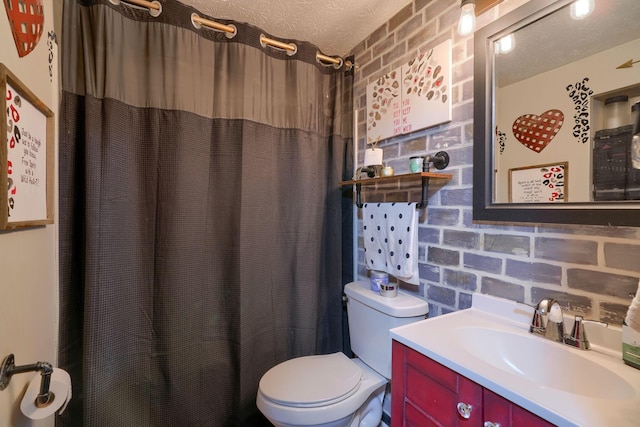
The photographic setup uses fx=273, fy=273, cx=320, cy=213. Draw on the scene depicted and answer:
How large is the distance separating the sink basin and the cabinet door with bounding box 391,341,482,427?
13 cm

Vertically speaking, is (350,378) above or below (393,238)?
below

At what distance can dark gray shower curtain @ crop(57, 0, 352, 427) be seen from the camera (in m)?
1.13

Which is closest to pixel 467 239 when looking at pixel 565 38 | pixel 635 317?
pixel 635 317

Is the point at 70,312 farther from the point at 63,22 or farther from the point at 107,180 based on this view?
the point at 63,22

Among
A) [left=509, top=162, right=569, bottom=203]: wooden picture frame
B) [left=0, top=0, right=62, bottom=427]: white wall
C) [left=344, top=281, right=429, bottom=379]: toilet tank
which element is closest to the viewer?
[left=0, top=0, right=62, bottom=427]: white wall

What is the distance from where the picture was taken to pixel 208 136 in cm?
138

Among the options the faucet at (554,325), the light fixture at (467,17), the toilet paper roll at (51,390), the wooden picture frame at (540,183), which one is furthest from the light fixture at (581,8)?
the toilet paper roll at (51,390)

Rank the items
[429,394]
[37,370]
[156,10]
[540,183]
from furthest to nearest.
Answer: [156,10] < [540,183] < [429,394] < [37,370]

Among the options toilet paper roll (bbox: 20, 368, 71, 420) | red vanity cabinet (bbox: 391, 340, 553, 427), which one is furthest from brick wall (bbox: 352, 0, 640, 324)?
toilet paper roll (bbox: 20, 368, 71, 420)

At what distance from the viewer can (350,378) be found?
4.05 feet

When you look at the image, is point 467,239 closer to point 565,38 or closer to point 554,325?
→ point 554,325

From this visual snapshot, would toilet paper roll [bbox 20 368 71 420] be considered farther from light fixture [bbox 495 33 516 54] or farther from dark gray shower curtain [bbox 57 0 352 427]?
light fixture [bbox 495 33 516 54]

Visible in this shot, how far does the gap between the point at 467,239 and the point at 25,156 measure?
1.49 m

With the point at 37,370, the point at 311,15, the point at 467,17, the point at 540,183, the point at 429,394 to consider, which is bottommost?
the point at 429,394
